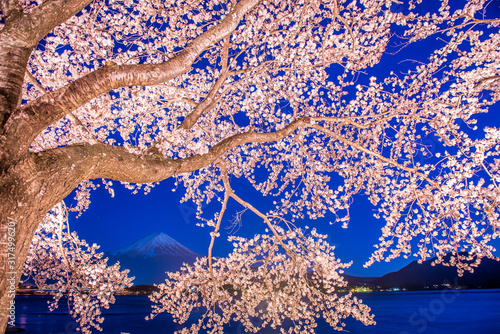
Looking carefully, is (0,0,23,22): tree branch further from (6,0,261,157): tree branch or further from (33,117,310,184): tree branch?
(33,117,310,184): tree branch

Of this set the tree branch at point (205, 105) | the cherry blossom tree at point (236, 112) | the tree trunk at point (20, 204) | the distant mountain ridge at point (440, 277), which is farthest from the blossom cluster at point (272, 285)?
the distant mountain ridge at point (440, 277)

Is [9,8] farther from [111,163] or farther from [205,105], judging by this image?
[205,105]

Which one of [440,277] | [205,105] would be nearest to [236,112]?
[205,105]

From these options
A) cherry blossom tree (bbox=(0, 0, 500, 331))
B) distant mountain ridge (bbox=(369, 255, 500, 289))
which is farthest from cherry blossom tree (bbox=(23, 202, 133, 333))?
distant mountain ridge (bbox=(369, 255, 500, 289))

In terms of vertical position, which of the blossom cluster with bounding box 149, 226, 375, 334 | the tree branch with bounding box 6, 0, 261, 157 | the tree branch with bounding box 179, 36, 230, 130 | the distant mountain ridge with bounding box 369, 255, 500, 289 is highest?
the tree branch with bounding box 179, 36, 230, 130

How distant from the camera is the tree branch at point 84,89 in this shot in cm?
237

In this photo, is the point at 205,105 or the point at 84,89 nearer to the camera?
the point at 84,89

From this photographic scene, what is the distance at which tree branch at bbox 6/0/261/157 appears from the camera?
Answer: 2.37 meters

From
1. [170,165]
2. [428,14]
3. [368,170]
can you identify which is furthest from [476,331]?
[170,165]

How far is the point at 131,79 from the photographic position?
9.45 ft

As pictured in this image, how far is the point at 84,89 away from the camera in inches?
104

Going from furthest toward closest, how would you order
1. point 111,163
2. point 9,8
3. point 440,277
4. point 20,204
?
point 440,277
point 111,163
point 9,8
point 20,204

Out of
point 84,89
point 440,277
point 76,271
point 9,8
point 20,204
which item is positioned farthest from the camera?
point 440,277

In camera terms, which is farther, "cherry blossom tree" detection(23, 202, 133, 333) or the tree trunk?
"cherry blossom tree" detection(23, 202, 133, 333)
